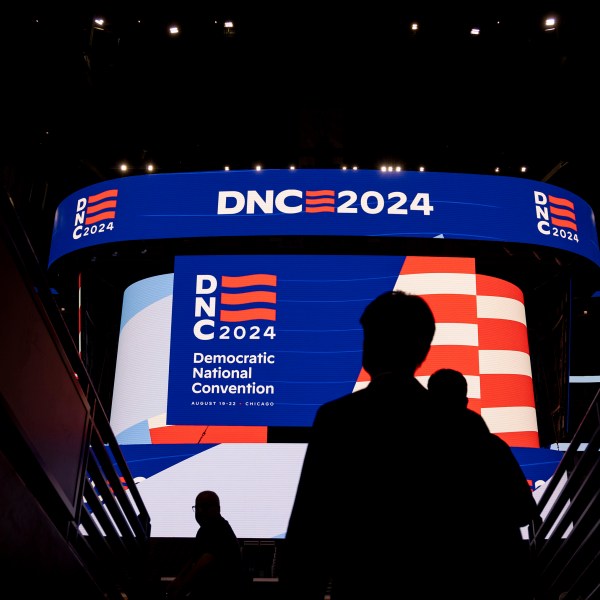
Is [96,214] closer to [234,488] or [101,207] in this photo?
[101,207]

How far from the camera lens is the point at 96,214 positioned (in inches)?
348

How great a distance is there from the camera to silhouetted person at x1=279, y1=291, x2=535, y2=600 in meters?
1.38

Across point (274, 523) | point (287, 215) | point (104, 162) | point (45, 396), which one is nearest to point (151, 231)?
point (287, 215)

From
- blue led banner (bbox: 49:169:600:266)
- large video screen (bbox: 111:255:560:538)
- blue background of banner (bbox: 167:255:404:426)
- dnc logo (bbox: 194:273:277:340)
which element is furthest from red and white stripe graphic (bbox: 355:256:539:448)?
dnc logo (bbox: 194:273:277:340)

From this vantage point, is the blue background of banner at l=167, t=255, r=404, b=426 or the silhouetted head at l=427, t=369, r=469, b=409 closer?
the silhouetted head at l=427, t=369, r=469, b=409

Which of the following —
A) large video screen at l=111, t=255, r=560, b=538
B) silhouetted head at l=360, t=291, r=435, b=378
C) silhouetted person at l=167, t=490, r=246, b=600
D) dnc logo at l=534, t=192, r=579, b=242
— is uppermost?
dnc logo at l=534, t=192, r=579, b=242

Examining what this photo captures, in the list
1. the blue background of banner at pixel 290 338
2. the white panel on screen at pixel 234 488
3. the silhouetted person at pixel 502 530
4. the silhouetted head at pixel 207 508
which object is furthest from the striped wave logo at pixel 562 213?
the silhouetted person at pixel 502 530

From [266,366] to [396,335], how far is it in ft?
22.0

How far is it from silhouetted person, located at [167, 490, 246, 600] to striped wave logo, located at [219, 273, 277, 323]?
181 inches

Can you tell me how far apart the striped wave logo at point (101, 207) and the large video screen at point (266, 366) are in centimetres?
100

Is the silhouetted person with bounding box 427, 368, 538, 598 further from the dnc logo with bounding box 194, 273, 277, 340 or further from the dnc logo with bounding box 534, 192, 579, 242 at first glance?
the dnc logo with bounding box 534, 192, 579, 242

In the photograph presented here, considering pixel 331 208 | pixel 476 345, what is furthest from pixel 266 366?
pixel 476 345

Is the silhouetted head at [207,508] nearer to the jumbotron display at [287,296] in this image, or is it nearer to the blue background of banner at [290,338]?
the jumbotron display at [287,296]

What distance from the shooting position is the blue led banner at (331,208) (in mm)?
8383
